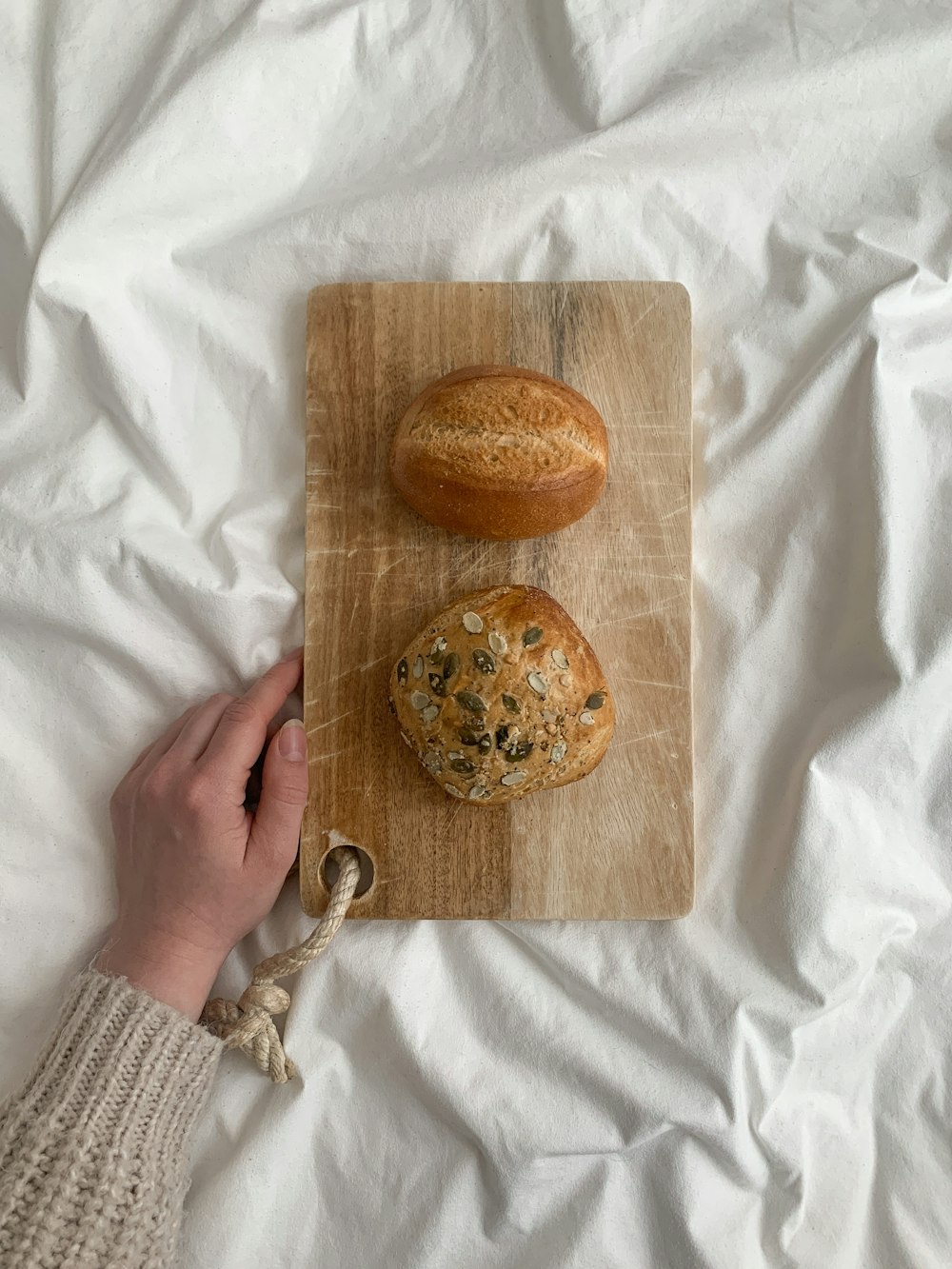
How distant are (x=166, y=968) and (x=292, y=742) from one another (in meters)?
0.39

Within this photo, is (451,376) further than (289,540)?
No

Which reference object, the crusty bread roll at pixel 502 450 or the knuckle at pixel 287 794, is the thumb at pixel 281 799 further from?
the crusty bread roll at pixel 502 450

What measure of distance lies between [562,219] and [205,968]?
131 centimetres

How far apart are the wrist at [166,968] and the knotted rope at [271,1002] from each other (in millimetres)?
53

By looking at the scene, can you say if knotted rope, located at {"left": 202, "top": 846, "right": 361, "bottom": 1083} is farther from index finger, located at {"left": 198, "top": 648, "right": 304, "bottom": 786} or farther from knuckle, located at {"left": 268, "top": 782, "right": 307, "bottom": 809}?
index finger, located at {"left": 198, "top": 648, "right": 304, "bottom": 786}

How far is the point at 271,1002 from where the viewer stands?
1622 mm

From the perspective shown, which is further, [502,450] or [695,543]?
[695,543]

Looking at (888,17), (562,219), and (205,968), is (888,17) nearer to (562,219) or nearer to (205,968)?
(562,219)

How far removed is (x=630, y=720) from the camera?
5.46 ft

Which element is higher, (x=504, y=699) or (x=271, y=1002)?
(x=504, y=699)

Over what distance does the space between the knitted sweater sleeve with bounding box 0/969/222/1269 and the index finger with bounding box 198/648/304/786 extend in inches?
14.1

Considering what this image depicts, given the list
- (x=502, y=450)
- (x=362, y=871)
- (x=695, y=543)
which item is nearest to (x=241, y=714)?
(x=362, y=871)

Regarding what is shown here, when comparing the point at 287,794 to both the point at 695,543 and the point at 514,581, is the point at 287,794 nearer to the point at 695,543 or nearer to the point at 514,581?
the point at 514,581

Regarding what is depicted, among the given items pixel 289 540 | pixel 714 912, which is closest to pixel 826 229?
pixel 289 540
